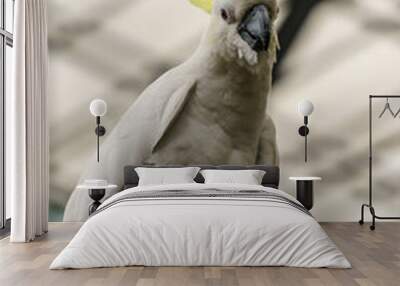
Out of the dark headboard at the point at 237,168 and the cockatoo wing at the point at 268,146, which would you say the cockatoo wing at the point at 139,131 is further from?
the cockatoo wing at the point at 268,146

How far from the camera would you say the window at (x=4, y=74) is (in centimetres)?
630

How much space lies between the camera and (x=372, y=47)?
23.3 feet

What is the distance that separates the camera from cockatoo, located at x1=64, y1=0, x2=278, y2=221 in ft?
22.2

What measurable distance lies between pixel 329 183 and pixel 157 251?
11.0 ft

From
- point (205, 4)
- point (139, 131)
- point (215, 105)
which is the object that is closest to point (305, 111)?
point (215, 105)

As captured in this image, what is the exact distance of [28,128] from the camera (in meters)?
5.77

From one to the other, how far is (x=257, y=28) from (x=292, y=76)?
2.44ft

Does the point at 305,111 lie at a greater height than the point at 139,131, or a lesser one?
greater

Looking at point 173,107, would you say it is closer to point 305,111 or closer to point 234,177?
point 234,177

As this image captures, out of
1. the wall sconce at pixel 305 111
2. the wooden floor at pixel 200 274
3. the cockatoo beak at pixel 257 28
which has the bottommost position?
the wooden floor at pixel 200 274

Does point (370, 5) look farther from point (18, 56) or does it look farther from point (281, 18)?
point (18, 56)

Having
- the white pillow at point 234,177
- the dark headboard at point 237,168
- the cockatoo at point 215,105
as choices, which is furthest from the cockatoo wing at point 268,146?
the white pillow at point 234,177

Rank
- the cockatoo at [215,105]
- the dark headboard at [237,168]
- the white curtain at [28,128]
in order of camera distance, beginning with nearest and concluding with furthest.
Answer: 1. the white curtain at [28,128]
2. the dark headboard at [237,168]
3. the cockatoo at [215,105]

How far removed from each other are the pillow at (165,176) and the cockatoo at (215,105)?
353 millimetres
